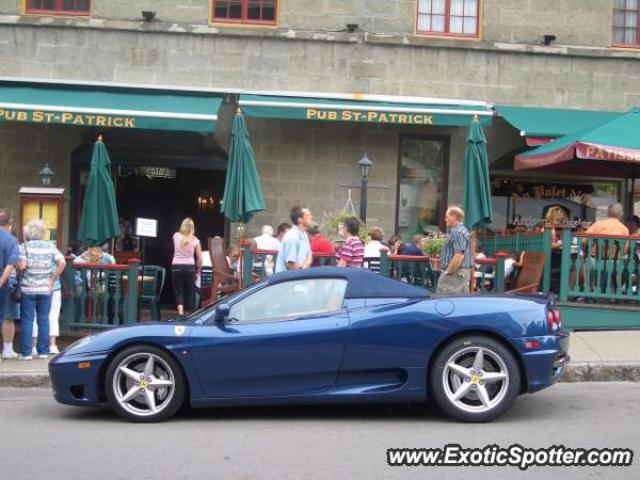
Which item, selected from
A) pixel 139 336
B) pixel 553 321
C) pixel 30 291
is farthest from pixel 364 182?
pixel 139 336

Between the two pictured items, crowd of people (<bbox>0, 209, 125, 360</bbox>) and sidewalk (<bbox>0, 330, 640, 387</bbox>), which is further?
crowd of people (<bbox>0, 209, 125, 360</bbox>)

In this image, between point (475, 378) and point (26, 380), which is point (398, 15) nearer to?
point (26, 380)

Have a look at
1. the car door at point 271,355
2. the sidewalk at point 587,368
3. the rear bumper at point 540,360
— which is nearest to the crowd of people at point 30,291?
the sidewalk at point 587,368

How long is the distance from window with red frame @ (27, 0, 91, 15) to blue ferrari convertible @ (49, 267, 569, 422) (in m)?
9.58

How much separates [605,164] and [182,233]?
7.13 metres

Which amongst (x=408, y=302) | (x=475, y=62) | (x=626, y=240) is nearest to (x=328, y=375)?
(x=408, y=302)

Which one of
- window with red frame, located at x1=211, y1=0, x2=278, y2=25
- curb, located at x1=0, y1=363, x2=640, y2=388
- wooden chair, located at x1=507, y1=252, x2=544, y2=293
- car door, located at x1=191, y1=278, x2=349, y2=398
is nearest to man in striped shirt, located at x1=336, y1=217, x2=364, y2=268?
wooden chair, located at x1=507, y1=252, x2=544, y2=293

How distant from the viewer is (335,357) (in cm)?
A: 768

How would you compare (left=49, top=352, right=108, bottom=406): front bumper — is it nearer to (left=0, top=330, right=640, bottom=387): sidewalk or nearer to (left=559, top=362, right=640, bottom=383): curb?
(left=0, top=330, right=640, bottom=387): sidewalk

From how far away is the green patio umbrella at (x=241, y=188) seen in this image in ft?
42.5

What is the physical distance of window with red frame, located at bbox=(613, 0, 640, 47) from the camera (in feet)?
53.8

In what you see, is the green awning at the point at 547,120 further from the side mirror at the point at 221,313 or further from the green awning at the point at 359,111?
the side mirror at the point at 221,313

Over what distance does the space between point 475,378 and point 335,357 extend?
1.19 meters

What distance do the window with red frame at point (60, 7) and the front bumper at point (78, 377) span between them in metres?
9.51
